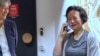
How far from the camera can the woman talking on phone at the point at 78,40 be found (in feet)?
5.95

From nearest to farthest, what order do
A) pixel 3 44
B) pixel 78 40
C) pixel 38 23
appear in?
1. pixel 78 40
2. pixel 3 44
3. pixel 38 23

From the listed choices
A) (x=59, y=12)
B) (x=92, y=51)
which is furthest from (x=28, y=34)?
(x=92, y=51)

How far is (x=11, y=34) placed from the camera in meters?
2.43

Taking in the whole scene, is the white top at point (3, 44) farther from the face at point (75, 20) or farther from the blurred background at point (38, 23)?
the face at point (75, 20)

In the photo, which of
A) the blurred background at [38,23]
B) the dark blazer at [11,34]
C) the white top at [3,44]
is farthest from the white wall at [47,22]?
the white top at [3,44]

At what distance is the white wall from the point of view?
101 inches

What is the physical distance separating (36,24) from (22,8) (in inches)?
10.5

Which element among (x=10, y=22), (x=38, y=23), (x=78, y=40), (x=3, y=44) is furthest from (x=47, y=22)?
(x=78, y=40)

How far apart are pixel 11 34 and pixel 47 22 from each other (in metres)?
0.48

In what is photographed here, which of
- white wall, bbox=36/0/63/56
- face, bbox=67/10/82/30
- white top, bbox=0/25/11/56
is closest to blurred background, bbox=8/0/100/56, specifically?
white wall, bbox=36/0/63/56

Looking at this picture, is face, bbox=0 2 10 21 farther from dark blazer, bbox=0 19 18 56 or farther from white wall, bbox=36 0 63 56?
white wall, bbox=36 0 63 56

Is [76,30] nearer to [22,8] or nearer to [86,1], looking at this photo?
[86,1]

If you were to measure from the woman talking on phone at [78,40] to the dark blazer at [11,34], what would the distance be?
62 centimetres

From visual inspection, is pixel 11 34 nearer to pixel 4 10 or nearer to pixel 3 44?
pixel 3 44
